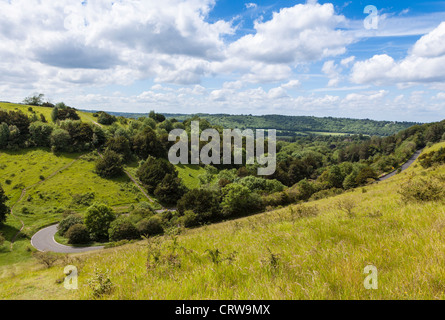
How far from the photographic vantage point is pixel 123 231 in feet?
171

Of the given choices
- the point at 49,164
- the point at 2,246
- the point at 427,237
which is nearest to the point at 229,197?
the point at 2,246

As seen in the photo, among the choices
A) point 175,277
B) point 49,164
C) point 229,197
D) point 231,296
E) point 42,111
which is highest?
point 42,111

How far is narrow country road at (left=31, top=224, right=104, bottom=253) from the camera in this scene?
4878 centimetres

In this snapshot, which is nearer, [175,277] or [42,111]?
[175,277]

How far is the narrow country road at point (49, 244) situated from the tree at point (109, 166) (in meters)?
30.1

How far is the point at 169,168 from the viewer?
8794cm

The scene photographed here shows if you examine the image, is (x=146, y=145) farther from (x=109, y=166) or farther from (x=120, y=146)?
(x=109, y=166)

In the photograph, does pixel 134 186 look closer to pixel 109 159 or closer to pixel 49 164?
pixel 109 159

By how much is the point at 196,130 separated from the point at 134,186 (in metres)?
66.4

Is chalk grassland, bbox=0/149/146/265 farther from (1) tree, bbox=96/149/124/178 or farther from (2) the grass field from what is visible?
(2) the grass field

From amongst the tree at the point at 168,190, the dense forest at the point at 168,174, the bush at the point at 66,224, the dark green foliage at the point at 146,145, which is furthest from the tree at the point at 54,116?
the bush at the point at 66,224

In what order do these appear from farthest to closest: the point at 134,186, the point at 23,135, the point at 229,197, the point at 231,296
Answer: the point at 23,135, the point at 134,186, the point at 229,197, the point at 231,296

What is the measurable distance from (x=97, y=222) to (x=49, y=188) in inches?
1167

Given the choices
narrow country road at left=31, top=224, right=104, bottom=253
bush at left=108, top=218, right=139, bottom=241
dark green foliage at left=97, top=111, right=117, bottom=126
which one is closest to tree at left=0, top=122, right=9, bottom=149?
dark green foliage at left=97, top=111, right=117, bottom=126
